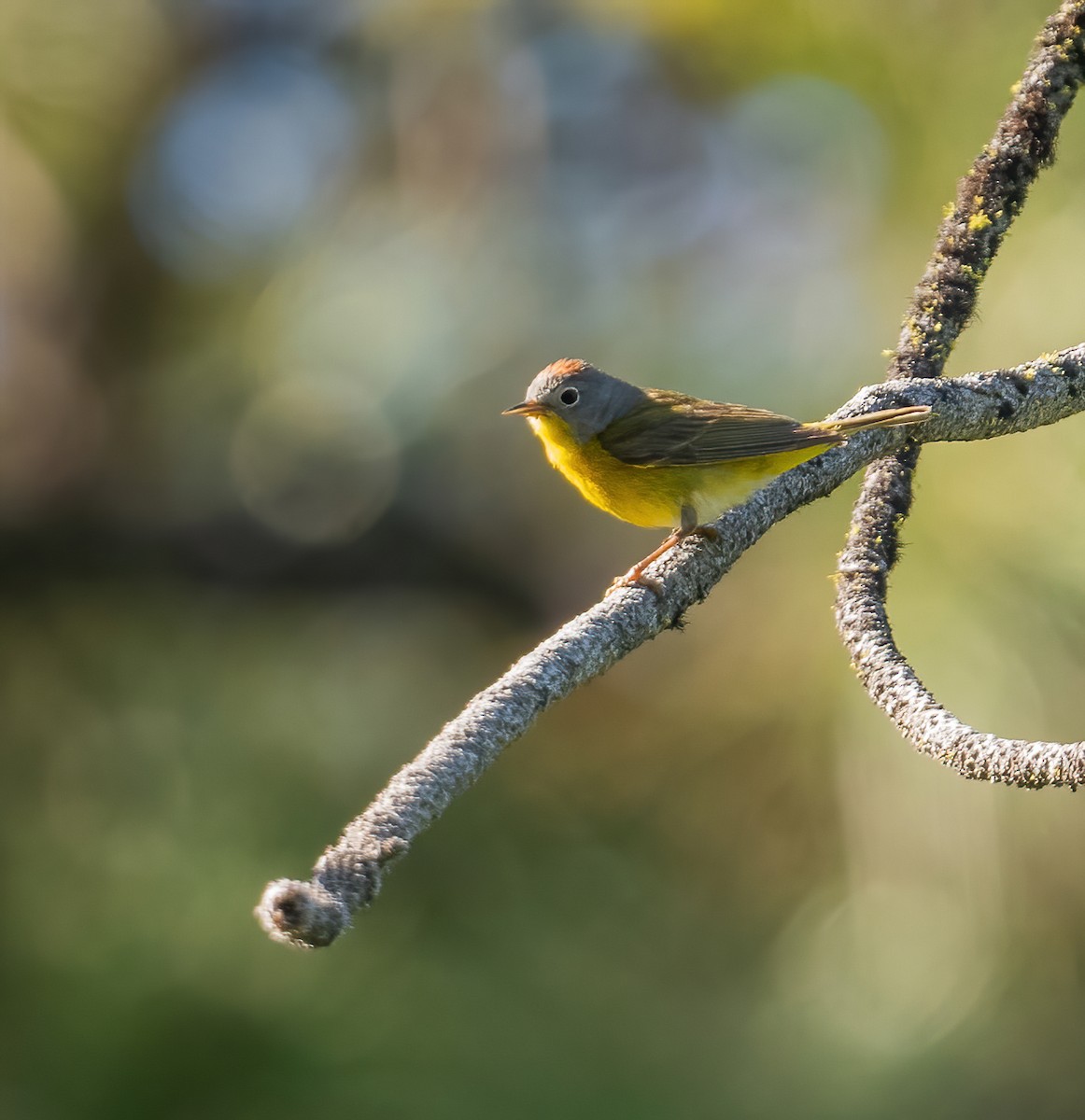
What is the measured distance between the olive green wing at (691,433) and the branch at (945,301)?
9.0 inches

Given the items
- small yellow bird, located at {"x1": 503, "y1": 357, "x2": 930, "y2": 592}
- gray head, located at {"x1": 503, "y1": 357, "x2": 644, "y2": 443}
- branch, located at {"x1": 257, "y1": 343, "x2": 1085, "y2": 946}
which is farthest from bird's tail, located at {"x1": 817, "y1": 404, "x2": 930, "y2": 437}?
gray head, located at {"x1": 503, "y1": 357, "x2": 644, "y2": 443}

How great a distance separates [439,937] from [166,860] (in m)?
0.81

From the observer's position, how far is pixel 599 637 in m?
1.27

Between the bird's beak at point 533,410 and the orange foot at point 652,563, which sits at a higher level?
the bird's beak at point 533,410

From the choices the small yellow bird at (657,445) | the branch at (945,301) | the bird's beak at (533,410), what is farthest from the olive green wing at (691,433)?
the branch at (945,301)

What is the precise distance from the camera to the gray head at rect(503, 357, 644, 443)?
227 cm

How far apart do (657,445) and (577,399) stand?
19 cm

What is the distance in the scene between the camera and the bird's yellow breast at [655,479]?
79.1 inches

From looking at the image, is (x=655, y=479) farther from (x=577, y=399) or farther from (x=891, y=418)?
(x=891, y=418)

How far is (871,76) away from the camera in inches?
139

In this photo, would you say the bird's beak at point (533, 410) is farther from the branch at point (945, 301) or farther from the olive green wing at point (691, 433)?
the branch at point (945, 301)

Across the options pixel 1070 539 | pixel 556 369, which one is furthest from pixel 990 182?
pixel 1070 539

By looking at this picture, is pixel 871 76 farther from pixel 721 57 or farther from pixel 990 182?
pixel 990 182

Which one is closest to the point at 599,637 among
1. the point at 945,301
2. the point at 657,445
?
the point at 945,301
